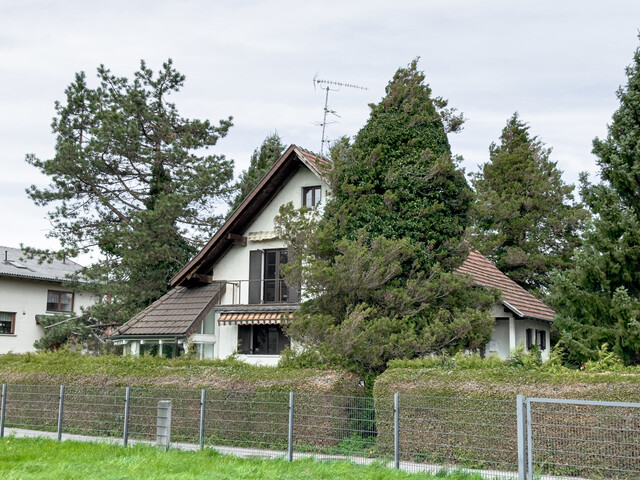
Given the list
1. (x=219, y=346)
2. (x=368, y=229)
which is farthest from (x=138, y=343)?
(x=368, y=229)

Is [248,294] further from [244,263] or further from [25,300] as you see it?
[25,300]

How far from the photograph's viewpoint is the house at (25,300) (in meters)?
46.0

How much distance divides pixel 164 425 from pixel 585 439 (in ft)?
26.1

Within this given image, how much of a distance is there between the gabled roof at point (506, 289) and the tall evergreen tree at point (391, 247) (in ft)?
17.0

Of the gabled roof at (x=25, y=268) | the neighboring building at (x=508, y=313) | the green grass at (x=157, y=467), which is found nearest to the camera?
the green grass at (x=157, y=467)

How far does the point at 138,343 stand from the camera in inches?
1032

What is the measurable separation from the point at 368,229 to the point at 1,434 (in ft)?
33.5

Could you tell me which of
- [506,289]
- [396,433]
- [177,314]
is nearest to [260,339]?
[177,314]

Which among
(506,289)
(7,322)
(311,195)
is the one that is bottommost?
(7,322)

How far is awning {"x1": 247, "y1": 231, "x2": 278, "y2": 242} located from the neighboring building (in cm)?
640

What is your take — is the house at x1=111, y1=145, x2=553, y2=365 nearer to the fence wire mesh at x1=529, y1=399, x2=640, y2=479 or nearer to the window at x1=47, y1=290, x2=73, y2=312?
the fence wire mesh at x1=529, y1=399, x2=640, y2=479

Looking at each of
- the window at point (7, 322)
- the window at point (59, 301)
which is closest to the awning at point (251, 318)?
the window at point (7, 322)

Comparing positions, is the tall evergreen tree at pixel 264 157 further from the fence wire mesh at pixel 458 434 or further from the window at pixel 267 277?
the fence wire mesh at pixel 458 434

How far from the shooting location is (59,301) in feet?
162
